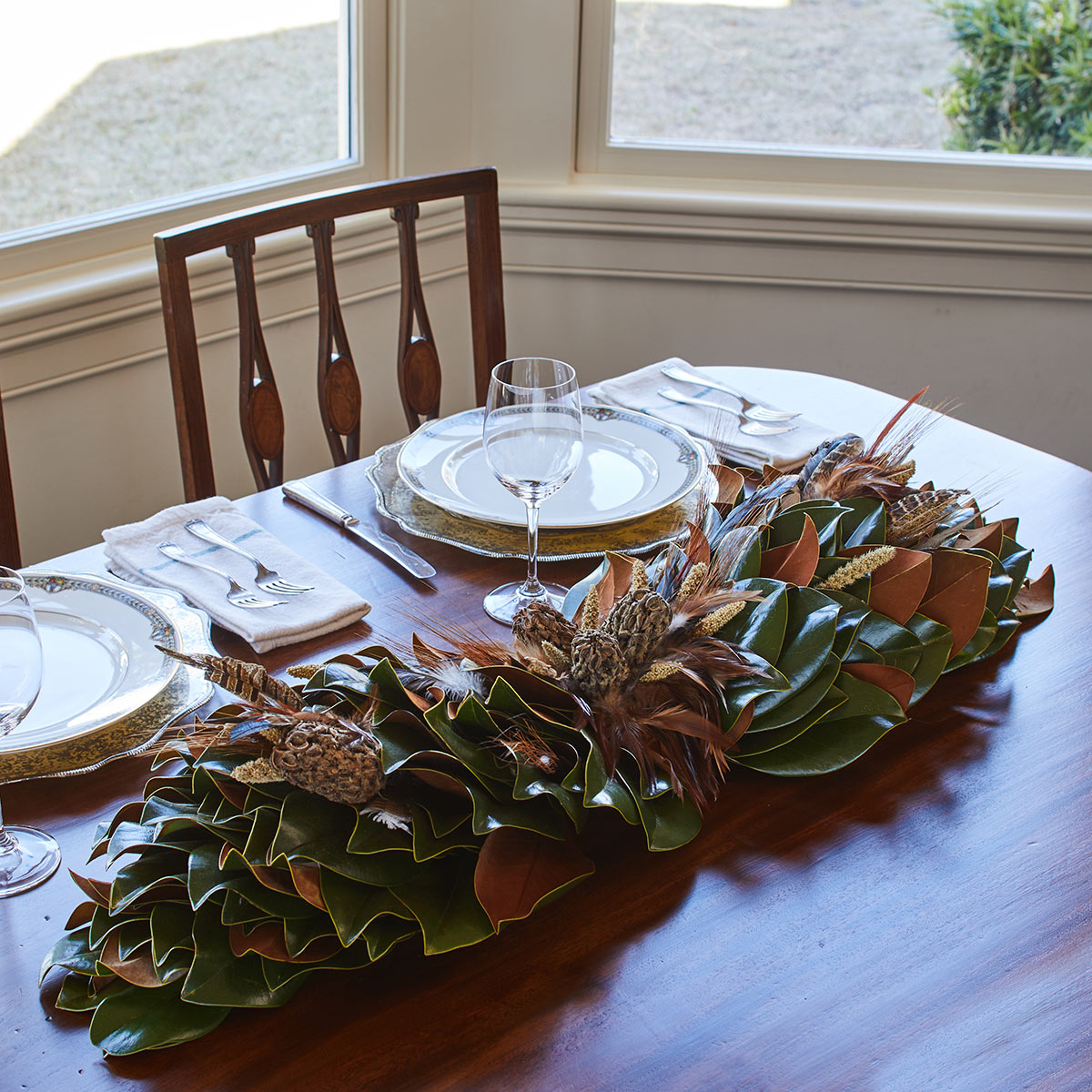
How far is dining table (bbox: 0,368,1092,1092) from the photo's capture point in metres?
0.59

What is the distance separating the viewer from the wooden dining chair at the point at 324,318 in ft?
4.42

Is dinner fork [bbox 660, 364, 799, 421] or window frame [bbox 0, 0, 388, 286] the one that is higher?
window frame [bbox 0, 0, 388, 286]

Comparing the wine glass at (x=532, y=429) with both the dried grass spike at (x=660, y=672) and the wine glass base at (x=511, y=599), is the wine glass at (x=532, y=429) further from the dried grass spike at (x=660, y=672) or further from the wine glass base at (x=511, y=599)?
the dried grass spike at (x=660, y=672)

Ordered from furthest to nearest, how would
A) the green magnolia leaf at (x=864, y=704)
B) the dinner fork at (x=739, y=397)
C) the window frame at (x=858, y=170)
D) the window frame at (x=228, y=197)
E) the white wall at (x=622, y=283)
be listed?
the window frame at (x=858, y=170) → the white wall at (x=622, y=283) → the window frame at (x=228, y=197) → the dinner fork at (x=739, y=397) → the green magnolia leaf at (x=864, y=704)

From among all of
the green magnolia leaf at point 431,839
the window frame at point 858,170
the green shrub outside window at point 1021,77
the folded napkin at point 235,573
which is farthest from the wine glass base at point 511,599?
the green shrub outside window at point 1021,77

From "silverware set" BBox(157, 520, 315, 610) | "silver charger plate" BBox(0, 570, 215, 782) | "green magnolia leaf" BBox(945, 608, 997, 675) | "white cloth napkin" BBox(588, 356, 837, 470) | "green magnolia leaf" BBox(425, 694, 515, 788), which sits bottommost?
"silver charger plate" BBox(0, 570, 215, 782)

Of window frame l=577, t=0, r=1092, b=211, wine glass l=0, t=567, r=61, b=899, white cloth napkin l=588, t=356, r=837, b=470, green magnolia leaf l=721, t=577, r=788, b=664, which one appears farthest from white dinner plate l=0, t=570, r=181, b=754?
window frame l=577, t=0, r=1092, b=211

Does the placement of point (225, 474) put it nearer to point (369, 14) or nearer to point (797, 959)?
point (369, 14)

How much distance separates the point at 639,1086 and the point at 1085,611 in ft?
2.16

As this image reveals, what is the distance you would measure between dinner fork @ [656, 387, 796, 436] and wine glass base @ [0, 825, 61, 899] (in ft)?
2.77

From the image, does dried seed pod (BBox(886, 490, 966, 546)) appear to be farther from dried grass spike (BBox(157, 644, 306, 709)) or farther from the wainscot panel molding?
the wainscot panel molding

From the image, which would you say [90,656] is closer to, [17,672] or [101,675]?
[101,675]

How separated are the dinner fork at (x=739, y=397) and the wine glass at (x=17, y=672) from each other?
2.86 ft

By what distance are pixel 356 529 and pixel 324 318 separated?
0.52 m
